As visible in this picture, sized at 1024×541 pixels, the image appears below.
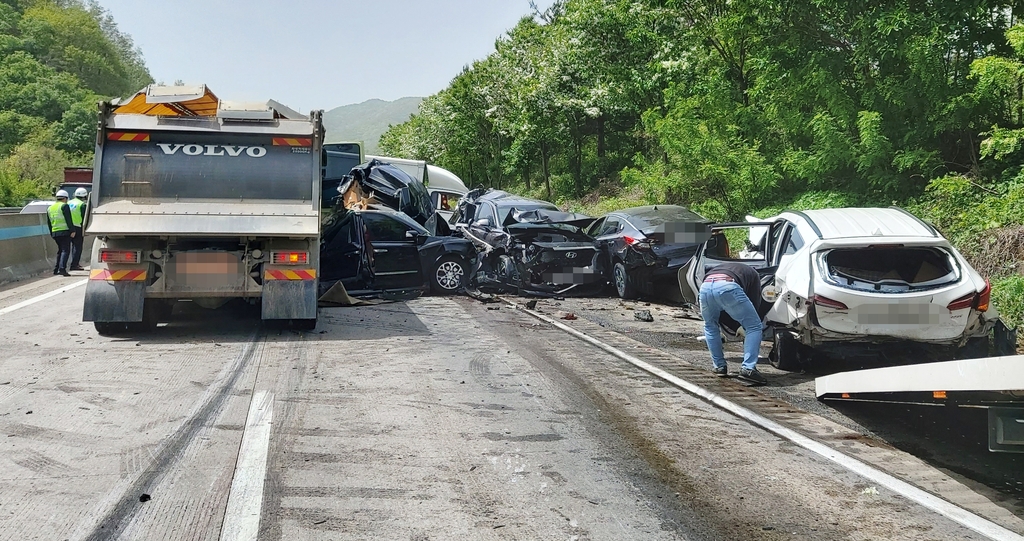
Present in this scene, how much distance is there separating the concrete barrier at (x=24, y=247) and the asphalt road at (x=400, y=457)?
881 cm

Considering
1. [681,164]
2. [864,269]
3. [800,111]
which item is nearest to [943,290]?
[864,269]

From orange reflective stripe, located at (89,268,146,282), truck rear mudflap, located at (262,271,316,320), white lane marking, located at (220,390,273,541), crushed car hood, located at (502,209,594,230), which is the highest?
crushed car hood, located at (502,209,594,230)

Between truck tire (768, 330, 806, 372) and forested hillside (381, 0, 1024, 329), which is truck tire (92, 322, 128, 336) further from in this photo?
forested hillside (381, 0, 1024, 329)

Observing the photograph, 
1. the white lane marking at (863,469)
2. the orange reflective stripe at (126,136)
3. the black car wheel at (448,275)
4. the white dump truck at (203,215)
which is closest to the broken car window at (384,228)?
the black car wheel at (448,275)

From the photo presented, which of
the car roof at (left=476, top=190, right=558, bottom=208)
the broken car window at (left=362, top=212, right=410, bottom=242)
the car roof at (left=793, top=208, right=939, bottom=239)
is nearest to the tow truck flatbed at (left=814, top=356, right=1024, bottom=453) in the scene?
the car roof at (left=793, top=208, right=939, bottom=239)

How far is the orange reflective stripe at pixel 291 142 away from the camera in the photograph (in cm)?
1017

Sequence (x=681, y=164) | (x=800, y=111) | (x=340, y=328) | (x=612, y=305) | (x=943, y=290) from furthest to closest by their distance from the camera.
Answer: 1. (x=681, y=164)
2. (x=800, y=111)
3. (x=612, y=305)
4. (x=340, y=328)
5. (x=943, y=290)

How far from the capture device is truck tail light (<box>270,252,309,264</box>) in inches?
388

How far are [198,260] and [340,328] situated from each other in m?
1.93

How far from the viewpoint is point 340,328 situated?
34.9 feet

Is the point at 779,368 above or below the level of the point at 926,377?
below

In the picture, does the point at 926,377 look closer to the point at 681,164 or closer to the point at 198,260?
the point at 198,260

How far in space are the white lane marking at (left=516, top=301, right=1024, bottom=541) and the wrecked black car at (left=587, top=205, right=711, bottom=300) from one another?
5.27 meters

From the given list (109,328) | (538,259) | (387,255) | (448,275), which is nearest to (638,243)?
(538,259)
